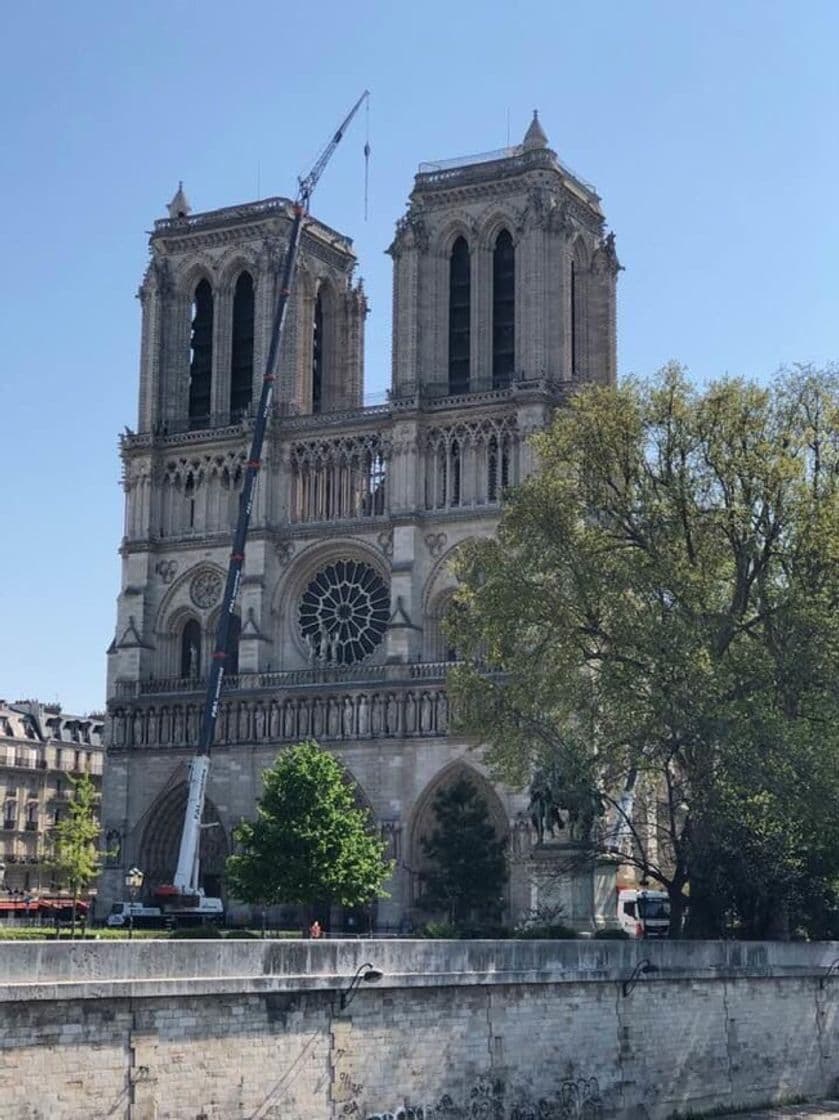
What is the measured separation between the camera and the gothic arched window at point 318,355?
7731cm

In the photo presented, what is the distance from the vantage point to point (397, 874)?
212 feet

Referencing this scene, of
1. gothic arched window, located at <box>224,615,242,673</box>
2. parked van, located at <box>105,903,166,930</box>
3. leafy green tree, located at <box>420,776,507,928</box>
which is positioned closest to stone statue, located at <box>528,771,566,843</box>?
leafy green tree, located at <box>420,776,507,928</box>

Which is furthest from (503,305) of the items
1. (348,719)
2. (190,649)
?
(190,649)

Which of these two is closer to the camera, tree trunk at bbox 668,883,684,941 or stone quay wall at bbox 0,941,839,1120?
stone quay wall at bbox 0,941,839,1120

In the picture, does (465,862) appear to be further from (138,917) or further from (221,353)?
(221,353)

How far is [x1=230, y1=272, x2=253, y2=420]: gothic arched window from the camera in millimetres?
75125

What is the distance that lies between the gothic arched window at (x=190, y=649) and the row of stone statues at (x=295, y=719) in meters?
2.35

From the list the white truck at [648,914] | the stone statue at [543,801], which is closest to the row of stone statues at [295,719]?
the stone statue at [543,801]

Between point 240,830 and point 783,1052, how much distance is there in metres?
25.0

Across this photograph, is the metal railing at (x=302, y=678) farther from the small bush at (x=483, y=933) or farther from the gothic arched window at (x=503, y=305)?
the small bush at (x=483, y=933)

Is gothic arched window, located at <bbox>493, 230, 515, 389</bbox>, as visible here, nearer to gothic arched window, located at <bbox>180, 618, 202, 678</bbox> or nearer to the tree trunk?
gothic arched window, located at <bbox>180, 618, 202, 678</bbox>

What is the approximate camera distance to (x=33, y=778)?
279ft

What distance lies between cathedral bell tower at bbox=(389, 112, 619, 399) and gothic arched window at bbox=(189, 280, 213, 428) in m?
9.82

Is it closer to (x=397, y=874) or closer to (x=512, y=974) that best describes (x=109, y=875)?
(x=397, y=874)
